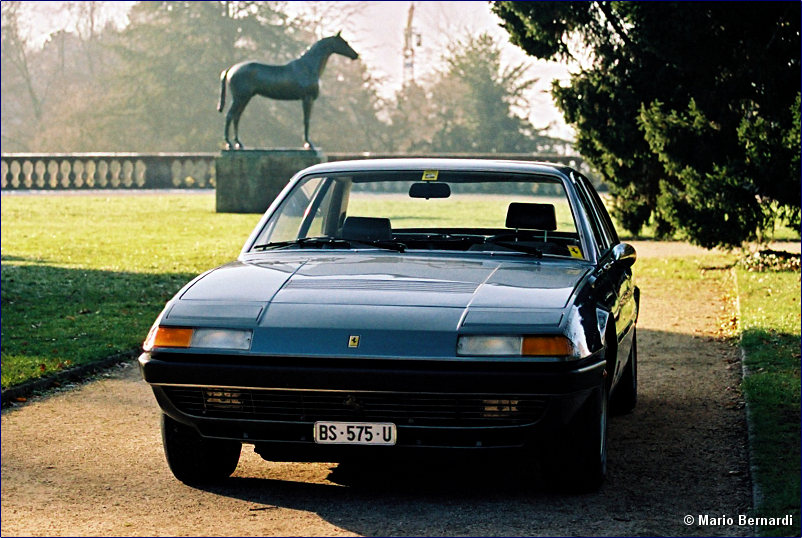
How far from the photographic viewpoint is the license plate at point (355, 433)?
17.8 feet

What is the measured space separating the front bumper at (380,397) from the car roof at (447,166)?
6.29ft

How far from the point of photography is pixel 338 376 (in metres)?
5.39

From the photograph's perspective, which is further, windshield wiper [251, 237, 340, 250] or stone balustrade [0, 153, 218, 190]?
stone balustrade [0, 153, 218, 190]

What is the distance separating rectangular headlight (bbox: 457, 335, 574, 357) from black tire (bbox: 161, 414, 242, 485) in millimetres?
1154

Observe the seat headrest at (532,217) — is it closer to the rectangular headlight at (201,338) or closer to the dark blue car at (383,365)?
the dark blue car at (383,365)

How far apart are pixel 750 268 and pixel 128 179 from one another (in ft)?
101

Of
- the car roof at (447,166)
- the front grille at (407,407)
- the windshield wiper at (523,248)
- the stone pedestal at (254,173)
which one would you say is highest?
the car roof at (447,166)

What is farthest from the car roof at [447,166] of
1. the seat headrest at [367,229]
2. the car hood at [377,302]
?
the car hood at [377,302]

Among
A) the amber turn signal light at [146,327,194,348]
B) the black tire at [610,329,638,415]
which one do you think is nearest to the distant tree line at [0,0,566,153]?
the black tire at [610,329,638,415]

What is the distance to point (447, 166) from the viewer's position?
7.36 m

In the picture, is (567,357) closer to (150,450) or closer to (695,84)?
(150,450)

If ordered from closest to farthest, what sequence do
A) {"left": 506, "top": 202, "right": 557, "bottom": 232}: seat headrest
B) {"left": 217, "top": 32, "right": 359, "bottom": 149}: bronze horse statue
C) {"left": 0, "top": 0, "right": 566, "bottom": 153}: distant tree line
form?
{"left": 506, "top": 202, "right": 557, "bottom": 232}: seat headrest → {"left": 217, "top": 32, "right": 359, "bottom": 149}: bronze horse statue → {"left": 0, "top": 0, "right": 566, "bottom": 153}: distant tree line

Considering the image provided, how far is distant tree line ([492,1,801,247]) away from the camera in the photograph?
1555cm

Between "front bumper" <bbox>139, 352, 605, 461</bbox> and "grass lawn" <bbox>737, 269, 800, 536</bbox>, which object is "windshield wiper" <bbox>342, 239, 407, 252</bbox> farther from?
"grass lawn" <bbox>737, 269, 800, 536</bbox>
